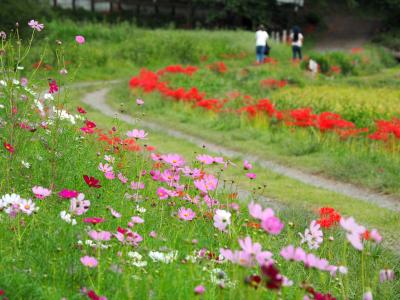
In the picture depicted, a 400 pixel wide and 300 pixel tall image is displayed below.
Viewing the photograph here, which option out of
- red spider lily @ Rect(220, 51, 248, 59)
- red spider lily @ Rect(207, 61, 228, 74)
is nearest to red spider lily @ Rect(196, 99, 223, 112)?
red spider lily @ Rect(207, 61, 228, 74)

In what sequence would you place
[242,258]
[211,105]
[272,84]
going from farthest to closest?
[272,84], [211,105], [242,258]

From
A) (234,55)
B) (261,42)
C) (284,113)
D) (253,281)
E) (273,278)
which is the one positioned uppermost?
(273,278)

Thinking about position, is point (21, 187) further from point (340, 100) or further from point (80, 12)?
point (80, 12)

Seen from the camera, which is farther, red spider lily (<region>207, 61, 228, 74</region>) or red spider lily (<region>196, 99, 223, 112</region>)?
red spider lily (<region>207, 61, 228, 74</region>)

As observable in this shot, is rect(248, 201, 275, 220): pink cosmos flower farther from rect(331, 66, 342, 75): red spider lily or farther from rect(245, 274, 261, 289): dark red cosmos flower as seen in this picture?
rect(331, 66, 342, 75): red spider lily

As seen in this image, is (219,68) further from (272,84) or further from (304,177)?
(304,177)

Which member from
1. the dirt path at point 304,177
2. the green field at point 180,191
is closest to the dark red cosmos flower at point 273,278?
the green field at point 180,191

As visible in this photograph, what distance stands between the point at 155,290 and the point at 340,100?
39.6 feet

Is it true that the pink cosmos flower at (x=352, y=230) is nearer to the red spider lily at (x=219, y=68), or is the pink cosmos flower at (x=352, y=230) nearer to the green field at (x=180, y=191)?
the green field at (x=180, y=191)

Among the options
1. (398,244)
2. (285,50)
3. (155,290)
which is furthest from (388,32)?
(155,290)

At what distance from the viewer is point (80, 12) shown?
3953 centimetres

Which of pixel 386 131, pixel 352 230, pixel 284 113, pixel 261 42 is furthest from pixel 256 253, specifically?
pixel 261 42

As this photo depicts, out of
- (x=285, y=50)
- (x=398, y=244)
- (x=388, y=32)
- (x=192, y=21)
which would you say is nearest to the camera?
(x=398, y=244)

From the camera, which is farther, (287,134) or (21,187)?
(287,134)
